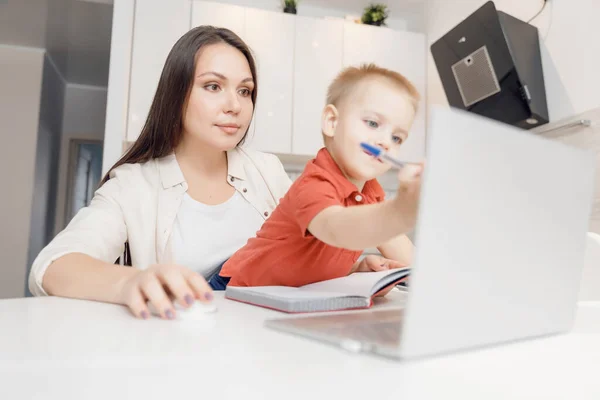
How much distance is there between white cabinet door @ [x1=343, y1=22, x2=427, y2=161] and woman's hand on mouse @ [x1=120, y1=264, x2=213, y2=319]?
2826 mm

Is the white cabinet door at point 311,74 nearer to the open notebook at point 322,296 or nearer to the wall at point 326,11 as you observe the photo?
the wall at point 326,11

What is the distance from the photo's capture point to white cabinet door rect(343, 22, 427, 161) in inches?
127

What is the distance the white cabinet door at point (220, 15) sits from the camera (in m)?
2.96

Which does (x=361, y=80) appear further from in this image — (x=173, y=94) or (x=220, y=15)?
(x=220, y=15)

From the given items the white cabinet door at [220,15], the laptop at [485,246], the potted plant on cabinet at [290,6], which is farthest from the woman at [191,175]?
the potted plant on cabinet at [290,6]

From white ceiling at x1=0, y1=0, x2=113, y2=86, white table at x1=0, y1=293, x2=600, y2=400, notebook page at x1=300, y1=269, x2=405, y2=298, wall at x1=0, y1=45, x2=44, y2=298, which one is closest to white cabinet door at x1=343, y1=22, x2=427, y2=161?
white ceiling at x1=0, y1=0, x2=113, y2=86

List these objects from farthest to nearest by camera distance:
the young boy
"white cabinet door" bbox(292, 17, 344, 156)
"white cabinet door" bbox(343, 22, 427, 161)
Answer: "white cabinet door" bbox(343, 22, 427, 161), "white cabinet door" bbox(292, 17, 344, 156), the young boy

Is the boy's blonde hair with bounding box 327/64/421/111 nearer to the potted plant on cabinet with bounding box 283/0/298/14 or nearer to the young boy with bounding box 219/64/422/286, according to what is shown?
the young boy with bounding box 219/64/422/286

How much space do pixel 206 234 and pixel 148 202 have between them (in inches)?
6.9

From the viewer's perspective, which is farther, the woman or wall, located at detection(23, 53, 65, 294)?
wall, located at detection(23, 53, 65, 294)

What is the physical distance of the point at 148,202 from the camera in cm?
127

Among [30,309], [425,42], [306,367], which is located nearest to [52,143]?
[425,42]

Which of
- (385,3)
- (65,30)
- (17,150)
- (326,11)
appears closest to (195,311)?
(326,11)

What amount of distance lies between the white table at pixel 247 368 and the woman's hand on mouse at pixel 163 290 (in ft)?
0.15
